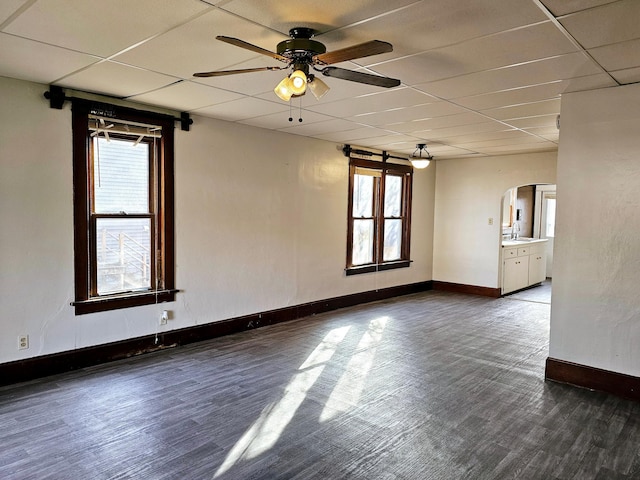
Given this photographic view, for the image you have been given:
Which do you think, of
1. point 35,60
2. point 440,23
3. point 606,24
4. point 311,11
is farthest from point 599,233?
point 35,60

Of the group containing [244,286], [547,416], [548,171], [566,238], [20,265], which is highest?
[548,171]

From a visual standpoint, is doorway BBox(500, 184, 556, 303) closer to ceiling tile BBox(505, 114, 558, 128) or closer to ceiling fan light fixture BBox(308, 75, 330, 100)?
ceiling tile BBox(505, 114, 558, 128)

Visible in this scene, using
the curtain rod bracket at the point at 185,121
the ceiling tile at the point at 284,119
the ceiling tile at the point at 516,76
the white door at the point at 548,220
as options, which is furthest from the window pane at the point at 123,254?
the white door at the point at 548,220

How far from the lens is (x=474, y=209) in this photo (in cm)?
802

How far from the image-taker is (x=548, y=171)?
7.16m

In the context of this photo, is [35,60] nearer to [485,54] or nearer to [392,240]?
[485,54]

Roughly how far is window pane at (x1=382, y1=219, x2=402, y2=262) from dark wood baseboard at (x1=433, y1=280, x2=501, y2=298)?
1.21 m

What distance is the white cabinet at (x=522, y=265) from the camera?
26.1 feet

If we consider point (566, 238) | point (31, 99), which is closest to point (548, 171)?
point (566, 238)

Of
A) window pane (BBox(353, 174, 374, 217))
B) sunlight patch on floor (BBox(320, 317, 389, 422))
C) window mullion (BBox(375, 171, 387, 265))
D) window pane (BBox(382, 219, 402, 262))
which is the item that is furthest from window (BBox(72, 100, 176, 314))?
window pane (BBox(382, 219, 402, 262))

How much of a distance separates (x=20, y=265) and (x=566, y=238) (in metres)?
4.70

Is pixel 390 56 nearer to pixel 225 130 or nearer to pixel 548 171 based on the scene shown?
Result: pixel 225 130

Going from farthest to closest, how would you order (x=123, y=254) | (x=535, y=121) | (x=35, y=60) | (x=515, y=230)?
(x=515, y=230)
(x=535, y=121)
(x=123, y=254)
(x=35, y=60)

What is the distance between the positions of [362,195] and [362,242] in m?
0.77
